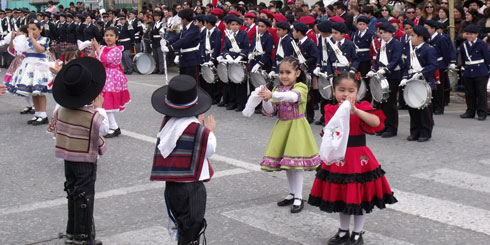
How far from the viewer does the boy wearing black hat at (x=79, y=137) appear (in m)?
5.16

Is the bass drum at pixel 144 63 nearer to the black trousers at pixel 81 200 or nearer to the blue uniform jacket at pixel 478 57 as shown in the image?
the blue uniform jacket at pixel 478 57

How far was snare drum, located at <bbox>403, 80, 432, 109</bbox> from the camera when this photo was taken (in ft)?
31.2

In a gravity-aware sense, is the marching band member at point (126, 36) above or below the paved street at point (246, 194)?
above

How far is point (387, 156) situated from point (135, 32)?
45.4 feet

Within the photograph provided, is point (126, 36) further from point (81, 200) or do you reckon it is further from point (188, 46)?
point (81, 200)

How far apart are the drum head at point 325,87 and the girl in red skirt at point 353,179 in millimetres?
5379

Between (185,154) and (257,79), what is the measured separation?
786 cm

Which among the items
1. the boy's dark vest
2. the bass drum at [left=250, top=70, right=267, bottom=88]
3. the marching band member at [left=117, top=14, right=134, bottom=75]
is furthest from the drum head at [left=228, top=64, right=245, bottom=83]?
the marching band member at [left=117, top=14, right=134, bottom=75]

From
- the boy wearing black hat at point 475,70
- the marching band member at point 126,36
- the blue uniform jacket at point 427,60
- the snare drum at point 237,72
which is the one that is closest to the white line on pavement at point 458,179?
the blue uniform jacket at point 427,60

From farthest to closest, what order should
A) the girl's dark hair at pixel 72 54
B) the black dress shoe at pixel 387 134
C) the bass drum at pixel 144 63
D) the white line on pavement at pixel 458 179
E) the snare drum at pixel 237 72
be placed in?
1. the bass drum at pixel 144 63
2. the snare drum at pixel 237 72
3. the black dress shoe at pixel 387 134
4. the girl's dark hair at pixel 72 54
5. the white line on pavement at pixel 458 179

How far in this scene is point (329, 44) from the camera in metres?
10.6

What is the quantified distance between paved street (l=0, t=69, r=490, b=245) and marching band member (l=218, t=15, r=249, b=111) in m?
2.28

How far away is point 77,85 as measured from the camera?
5160 millimetres

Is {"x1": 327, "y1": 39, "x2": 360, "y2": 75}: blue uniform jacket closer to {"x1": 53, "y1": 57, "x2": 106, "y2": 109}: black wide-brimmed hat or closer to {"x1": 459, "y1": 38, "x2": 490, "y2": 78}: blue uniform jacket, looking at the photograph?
{"x1": 459, "y1": 38, "x2": 490, "y2": 78}: blue uniform jacket
